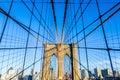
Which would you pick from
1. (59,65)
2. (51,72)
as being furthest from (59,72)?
(51,72)

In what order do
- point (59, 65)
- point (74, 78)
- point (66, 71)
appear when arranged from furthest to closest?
point (66, 71), point (59, 65), point (74, 78)

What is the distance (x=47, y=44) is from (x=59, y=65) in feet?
8.91

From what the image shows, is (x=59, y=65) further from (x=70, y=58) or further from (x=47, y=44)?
(x=47, y=44)

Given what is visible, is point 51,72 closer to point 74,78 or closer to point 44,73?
point 44,73

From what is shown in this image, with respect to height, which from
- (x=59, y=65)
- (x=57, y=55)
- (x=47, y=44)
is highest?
(x=47, y=44)

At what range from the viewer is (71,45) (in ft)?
59.0

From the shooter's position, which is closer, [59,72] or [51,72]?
[59,72]

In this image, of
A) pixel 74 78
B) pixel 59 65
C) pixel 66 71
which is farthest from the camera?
pixel 66 71

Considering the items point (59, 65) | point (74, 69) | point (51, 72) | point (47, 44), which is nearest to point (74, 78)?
point (74, 69)

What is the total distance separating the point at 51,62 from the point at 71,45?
3.16 meters

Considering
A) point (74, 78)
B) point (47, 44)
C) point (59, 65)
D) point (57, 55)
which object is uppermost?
point (47, 44)

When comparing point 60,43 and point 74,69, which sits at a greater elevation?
point 60,43

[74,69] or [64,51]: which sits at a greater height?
[64,51]

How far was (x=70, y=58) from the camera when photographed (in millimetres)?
18375
